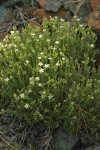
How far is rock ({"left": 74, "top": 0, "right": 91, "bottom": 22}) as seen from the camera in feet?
18.1

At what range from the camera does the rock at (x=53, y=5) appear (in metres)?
5.97

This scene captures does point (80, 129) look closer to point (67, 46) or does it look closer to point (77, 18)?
point (67, 46)

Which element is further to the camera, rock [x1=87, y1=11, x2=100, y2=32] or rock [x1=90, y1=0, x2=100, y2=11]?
rock [x1=90, y1=0, x2=100, y2=11]

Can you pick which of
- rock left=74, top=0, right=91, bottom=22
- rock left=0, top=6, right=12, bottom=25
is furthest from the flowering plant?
rock left=0, top=6, right=12, bottom=25

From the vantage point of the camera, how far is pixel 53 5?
6.02 metres

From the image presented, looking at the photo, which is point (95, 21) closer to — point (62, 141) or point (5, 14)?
point (62, 141)

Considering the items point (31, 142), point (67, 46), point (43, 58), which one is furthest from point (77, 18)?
point (31, 142)

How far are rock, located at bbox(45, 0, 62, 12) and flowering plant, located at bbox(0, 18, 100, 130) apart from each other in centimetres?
114

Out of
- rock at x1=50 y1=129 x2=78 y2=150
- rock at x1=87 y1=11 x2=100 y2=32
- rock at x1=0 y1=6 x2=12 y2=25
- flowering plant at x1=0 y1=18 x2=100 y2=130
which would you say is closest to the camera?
flowering plant at x1=0 y1=18 x2=100 y2=130

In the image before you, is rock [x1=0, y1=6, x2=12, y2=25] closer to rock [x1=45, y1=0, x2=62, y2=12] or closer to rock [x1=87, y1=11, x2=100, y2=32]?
rock [x1=45, y1=0, x2=62, y2=12]

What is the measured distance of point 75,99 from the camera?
4344 mm

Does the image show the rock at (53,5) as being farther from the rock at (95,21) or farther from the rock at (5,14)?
the rock at (95,21)

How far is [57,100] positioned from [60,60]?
459 millimetres

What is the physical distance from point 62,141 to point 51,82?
27.6 inches
